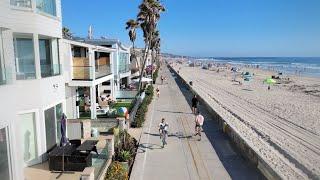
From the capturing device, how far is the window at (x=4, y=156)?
9719 millimetres

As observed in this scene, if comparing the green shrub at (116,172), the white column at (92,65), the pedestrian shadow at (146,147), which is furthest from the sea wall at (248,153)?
the white column at (92,65)

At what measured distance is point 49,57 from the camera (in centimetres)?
1552

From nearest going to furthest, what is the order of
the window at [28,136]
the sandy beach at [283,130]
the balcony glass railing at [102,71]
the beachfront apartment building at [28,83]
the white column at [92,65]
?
1. the beachfront apartment building at [28,83]
2. the window at [28,136]
3. the sandy beach at [283,130]
4. the white column at [92,65]
5. the balcony glass railing at [102,71]

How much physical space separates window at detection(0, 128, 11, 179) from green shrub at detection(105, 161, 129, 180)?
3.27 meters

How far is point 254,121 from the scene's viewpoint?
26.5m

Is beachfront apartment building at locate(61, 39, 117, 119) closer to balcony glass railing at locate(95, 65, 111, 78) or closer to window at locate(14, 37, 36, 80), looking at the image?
balcony glass railing at locate(95, 65, 111, 78)

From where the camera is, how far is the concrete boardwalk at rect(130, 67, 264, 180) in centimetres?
1322

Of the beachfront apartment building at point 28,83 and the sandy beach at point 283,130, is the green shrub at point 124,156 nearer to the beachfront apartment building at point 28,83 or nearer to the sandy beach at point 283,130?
the beachfront apartment building at point 28,83

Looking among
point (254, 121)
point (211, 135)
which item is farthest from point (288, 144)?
point (254, 121)

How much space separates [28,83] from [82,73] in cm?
794

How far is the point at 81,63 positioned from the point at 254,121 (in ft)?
45.1

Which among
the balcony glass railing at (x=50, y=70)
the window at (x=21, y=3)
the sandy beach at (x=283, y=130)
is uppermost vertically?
the window at (x=21, y=3)

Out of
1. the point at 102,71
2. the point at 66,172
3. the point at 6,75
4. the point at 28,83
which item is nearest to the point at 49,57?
the point at 28,83

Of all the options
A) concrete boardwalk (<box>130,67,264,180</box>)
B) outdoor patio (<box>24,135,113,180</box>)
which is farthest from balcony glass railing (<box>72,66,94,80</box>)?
outdoor patio (<box>24,135,113,180</box>)
